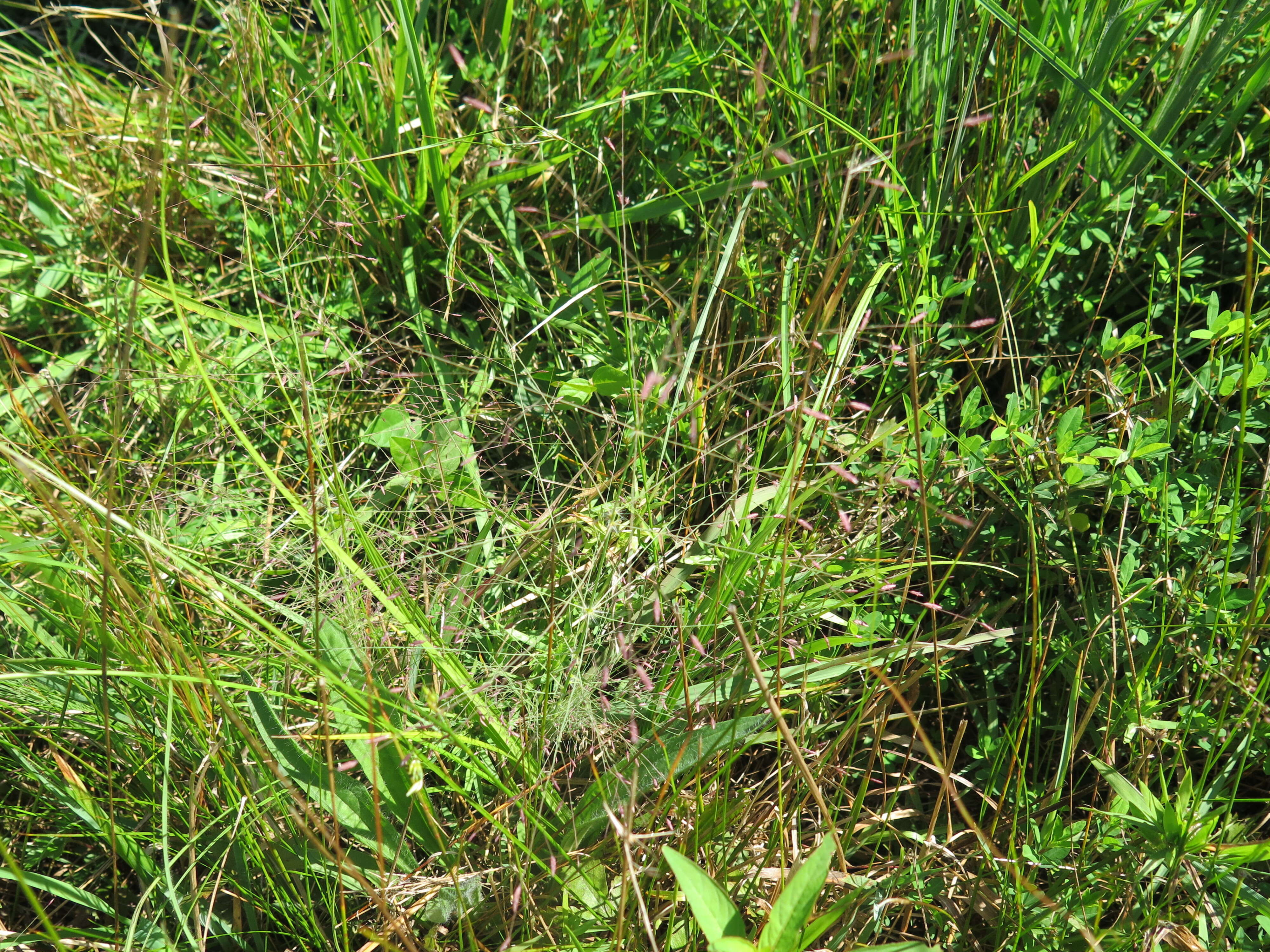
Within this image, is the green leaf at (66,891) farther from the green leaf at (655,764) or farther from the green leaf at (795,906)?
the green leaf at (795,906)

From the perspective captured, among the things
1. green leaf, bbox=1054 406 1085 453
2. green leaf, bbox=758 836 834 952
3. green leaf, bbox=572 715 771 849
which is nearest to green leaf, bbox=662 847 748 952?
green leaf, bbox=758 836 834 952

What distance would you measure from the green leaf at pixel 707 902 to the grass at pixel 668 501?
0.07 meters

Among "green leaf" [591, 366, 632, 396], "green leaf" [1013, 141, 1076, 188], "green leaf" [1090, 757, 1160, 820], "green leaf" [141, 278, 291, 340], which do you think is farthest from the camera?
"green leaf" [141, 278, 291, 340]

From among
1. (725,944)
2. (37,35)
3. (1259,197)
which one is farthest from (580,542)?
(37,35)

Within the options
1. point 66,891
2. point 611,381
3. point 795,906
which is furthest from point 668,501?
point 66,891

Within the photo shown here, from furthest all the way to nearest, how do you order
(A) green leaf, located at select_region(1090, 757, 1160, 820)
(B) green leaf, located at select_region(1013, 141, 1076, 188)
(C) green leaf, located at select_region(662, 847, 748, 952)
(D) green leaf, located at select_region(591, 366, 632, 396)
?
(D) green leaf, located at select_region(591, 366, 632, 396)
(B) green leaf, located at select_region(1013, 141, 1076, 188)
(A) green leaf, located at select_region(1090, 757, 1160, 820)
(C) green leaf, located at select_region(662, 847, 748, 952)

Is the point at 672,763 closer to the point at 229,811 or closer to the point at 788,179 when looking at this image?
the point at 229,811

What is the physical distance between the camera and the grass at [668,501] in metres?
1.20

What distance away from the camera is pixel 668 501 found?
4.56 ft

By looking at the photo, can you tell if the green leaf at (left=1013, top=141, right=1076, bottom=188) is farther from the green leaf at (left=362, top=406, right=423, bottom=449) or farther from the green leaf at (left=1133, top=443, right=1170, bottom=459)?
the green leaf at (left=362, top=406, right=423, bottom=449)

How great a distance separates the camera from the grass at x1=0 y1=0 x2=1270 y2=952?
1195 millimetres

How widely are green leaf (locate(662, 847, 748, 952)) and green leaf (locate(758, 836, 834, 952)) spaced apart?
0.12 feet

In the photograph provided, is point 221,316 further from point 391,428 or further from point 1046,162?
point 1046,162

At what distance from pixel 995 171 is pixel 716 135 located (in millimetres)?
494
